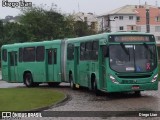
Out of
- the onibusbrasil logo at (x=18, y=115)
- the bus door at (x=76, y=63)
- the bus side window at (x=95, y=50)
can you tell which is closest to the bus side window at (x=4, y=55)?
the bus door at (x=76, y=63)

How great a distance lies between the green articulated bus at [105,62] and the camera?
2022cm

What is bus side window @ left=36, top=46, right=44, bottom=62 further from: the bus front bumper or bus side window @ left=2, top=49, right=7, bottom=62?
the bus front bumper

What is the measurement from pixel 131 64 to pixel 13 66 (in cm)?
1385

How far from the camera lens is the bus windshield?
20.2 metres

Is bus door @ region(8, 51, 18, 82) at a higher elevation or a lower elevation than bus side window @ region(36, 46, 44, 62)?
lower

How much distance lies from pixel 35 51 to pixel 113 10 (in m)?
105

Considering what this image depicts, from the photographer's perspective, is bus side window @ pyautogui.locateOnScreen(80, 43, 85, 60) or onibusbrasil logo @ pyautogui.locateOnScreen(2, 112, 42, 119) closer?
onibusbrasil logo @ pyautogui.locateOnScreen(2, 112, 42, 119)

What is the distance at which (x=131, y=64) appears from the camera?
20.2m

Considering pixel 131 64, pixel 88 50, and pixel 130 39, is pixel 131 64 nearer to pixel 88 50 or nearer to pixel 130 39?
pixel 130 39

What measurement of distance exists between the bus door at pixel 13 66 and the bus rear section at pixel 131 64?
42.8 feet

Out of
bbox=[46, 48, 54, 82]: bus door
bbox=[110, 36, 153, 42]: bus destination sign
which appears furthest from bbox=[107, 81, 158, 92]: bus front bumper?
bbox=[46, 48, 54, 82]: bus door

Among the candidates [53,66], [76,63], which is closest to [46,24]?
[53,66]

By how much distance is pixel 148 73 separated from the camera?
66.9 ft

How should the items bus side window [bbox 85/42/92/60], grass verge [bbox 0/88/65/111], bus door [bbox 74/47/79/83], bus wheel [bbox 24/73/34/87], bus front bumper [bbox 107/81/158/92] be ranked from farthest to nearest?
bus wheel [bbox 24/73/34/87] < bus door [bbox 74/47/79/83] < bus side window [bbox 85/42/92/60] < bus front bumper [bbox 107/81/158/92] < grass verge [bbox 0/88/65/111]
